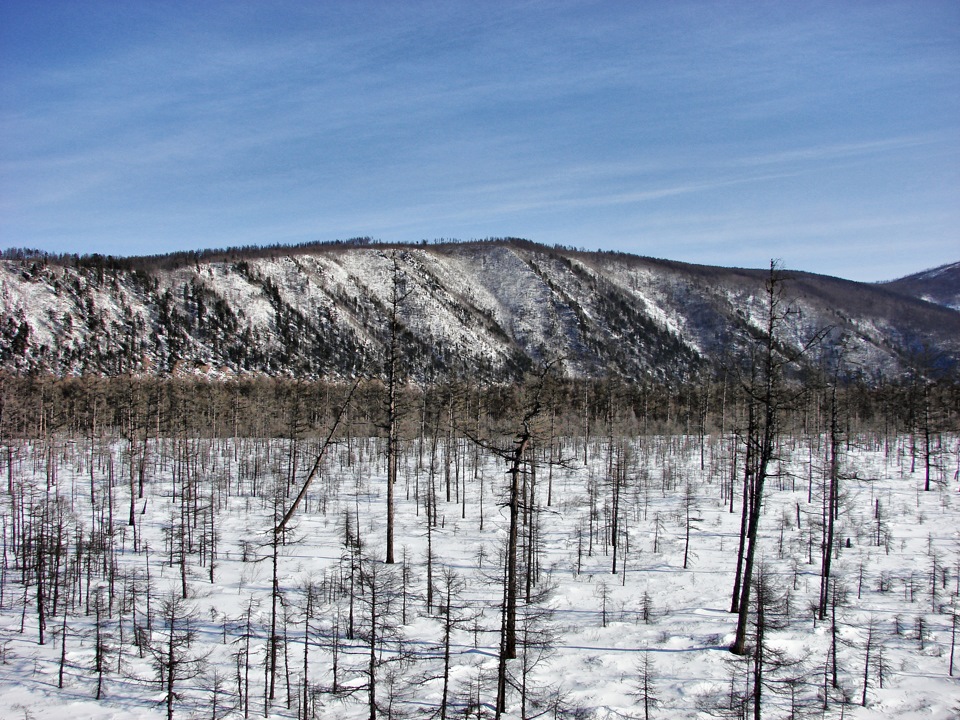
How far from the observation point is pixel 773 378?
2203cm

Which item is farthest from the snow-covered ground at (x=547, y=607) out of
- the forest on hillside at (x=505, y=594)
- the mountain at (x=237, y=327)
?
the mountain at (x=237, y=327)

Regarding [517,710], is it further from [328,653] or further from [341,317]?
[341,317]

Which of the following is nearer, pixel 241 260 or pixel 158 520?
pixel 158 520

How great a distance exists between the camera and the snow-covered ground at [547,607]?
66.4ft

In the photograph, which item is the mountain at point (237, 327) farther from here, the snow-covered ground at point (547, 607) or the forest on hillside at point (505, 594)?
the snow-covered ground at point (547, 607)

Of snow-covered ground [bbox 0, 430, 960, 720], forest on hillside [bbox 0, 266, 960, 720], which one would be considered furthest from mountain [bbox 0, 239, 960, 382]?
snow-covered ground [bbox 0, 430, 960, 720]

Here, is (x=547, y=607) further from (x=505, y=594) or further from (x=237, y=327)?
(x=237, y=327)

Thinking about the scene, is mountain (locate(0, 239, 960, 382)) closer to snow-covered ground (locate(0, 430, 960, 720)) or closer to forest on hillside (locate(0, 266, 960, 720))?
forest on hillside (locate(0, 266, 960, 720))

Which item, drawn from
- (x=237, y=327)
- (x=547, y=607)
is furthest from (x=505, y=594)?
(x=237, y=327)

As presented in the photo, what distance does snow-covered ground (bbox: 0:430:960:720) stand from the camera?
66.4 ft

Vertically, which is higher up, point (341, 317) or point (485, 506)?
point (341, 317)

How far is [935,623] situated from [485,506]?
95.4 feet

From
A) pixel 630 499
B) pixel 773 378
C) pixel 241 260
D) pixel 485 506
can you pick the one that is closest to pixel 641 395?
pixel 630 499

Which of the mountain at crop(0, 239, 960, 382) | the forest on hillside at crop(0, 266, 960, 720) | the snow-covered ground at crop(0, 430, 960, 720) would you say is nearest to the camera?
the forest on hillside at crop(0, 266, 960, 720)
